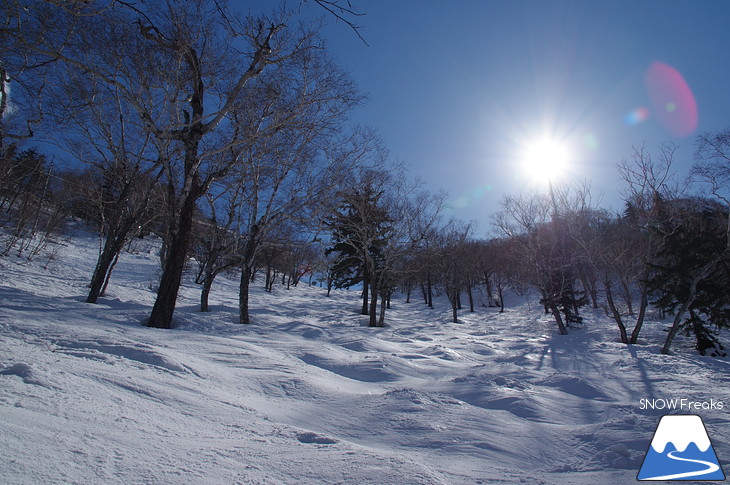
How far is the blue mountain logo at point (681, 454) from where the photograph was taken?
2168mm

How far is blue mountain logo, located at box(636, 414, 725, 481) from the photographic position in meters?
2.17

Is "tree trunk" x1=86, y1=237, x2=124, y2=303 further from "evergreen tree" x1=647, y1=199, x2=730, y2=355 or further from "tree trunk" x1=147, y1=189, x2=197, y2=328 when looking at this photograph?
"evergreen tree" x1=647, y1=199, x2=730, y2=355

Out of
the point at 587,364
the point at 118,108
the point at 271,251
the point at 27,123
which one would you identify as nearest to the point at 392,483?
the point at 587,364

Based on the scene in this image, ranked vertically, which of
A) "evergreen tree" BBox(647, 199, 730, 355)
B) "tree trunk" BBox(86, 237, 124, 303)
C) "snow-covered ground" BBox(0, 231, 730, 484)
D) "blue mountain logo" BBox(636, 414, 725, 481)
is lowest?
"snow-covered ground" BBox(0, 231, 730, 484)

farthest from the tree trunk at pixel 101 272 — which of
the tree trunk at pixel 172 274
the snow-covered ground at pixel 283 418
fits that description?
the snow-covered ground at pixel 283 418

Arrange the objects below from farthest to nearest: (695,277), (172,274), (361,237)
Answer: (361,237) < (695,277) < (172,274)

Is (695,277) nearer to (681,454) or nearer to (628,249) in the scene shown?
(628,249)

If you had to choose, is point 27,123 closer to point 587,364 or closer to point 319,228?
point 319,228

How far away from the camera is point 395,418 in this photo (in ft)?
10.1

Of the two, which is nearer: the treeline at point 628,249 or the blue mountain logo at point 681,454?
the blue mountain logo at point 681,454

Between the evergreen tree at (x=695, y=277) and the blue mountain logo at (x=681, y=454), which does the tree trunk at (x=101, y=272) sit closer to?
the blue mountain logo at (x=681, y=454)

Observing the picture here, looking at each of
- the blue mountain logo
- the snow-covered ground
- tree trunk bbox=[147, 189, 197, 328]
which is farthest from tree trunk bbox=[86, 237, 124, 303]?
the blue mountain logo

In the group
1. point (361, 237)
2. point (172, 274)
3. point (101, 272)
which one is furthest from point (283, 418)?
point (361, 237)

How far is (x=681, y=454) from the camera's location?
247cm
